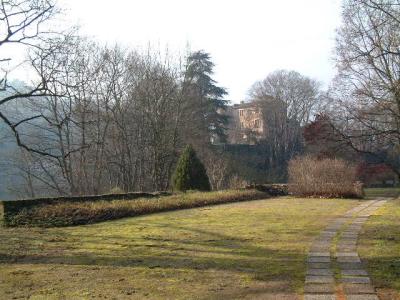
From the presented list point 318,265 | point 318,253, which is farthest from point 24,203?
point 318,265

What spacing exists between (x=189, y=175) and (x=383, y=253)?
1924cm

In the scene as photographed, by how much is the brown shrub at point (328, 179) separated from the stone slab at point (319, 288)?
21.5m

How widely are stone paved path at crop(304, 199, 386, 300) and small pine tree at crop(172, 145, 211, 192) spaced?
16278mm

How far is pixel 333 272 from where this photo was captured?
6.68m

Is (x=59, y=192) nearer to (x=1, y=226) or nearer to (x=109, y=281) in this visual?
(x=1, y=226)

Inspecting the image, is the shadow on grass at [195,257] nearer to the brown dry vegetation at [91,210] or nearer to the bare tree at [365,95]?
the brown dry vegetation at [91,210]

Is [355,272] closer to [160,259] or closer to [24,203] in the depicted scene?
[160,259]

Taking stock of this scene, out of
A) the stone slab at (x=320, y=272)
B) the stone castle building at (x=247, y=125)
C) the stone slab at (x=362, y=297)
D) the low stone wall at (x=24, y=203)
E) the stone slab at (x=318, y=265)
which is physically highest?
the stone castle building at (x=247, y=125)

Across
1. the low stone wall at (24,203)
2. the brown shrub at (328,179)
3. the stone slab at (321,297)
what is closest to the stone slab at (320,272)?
the stone slab at (321,297)

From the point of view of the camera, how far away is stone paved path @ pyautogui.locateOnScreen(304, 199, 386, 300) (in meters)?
5.54

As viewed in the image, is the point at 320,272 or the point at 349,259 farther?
the point at 349,259

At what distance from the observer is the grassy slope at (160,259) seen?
6.20m

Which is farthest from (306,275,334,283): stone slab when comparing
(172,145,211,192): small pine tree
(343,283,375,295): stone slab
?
(172,145,211,192): small pine tree

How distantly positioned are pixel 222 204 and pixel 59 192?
16392 millimetres
